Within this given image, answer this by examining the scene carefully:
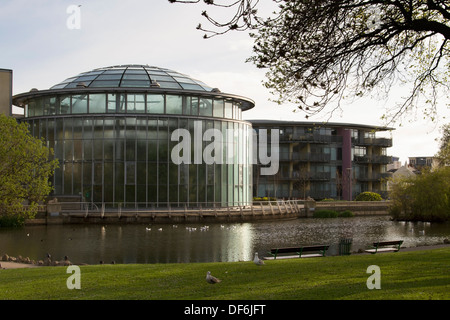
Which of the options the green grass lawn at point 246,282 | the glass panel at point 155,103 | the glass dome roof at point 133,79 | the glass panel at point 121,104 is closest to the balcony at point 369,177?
the glass dome roof at point 133,79

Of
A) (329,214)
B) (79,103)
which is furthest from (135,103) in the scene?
(329,214)

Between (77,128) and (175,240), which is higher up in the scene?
(77,128)

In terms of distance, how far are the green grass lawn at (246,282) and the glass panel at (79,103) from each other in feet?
110

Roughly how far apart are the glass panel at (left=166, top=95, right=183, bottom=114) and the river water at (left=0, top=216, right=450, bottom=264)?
13.1m

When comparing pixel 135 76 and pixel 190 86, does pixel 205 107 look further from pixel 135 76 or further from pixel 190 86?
pixel 135 76

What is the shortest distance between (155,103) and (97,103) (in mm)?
5519

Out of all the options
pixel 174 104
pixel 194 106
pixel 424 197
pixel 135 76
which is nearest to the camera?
pixel 424 197

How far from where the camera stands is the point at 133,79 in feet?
162

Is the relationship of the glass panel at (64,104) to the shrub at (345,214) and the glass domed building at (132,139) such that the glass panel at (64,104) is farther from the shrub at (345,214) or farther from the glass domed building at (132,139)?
the shrub at (345,214)

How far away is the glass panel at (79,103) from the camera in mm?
47781

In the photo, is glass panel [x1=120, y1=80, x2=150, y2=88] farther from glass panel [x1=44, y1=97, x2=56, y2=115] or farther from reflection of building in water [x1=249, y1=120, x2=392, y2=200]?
reflection of building in water [x1=249, y1=120, x2=392, y2=200]

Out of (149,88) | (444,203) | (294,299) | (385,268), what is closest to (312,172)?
(444,203)

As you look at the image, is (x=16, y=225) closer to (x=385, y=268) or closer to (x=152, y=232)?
(x=152, y=232)

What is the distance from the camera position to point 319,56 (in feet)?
39.9
